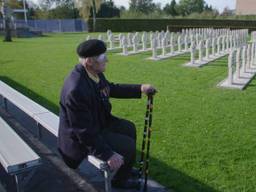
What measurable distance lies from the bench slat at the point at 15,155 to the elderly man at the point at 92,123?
32cm

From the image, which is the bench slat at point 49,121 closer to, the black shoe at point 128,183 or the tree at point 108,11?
the black shoe at point 128,183

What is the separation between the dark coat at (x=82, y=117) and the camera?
3.31 m

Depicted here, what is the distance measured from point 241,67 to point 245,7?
60.6m

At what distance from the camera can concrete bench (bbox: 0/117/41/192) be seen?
11.1 feet

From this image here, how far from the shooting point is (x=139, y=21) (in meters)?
46.1

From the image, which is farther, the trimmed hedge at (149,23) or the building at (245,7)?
the building at (245,7)

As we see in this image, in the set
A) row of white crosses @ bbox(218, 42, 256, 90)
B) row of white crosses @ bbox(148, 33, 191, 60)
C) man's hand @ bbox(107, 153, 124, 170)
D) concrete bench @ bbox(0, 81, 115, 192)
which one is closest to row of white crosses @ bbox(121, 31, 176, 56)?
row of white crosses @ bbox(148, 33, 191, 60)

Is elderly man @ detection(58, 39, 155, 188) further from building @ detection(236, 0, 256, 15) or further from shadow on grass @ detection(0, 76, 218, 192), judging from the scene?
building @ detection(236, 0, 256, 15)

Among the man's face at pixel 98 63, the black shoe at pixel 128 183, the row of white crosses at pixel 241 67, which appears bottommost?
the black shoe at pixel 128 183

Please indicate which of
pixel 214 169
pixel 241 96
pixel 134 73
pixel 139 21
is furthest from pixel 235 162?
pixel 139 21

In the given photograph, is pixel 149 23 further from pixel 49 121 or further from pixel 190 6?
pixel 190 6

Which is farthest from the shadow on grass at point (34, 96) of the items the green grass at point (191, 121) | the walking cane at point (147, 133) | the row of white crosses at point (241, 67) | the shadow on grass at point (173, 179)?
the row of white crosses at point (241, 67)

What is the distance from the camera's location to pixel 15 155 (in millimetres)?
3607

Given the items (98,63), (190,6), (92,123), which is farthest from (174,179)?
(190,6)
